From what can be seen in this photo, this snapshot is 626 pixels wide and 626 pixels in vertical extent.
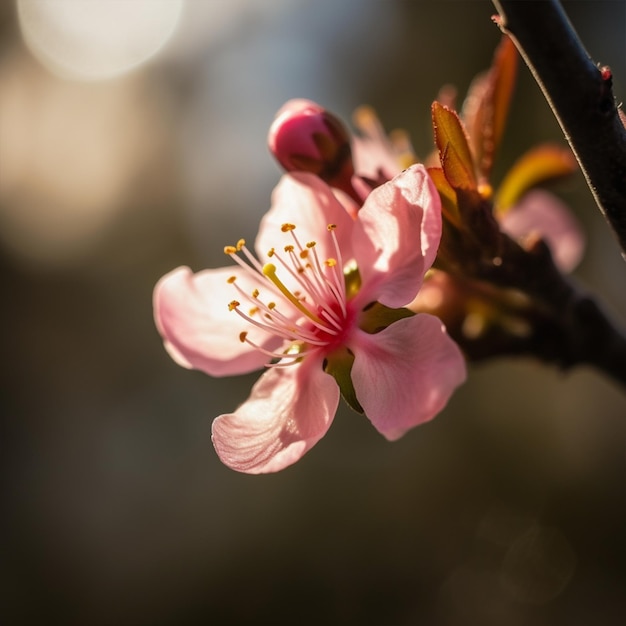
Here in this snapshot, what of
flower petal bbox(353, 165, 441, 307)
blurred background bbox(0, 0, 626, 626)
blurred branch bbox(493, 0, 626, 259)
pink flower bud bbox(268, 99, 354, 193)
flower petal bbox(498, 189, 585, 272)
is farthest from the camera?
blurred background bbox(0, 0, 626, 626)

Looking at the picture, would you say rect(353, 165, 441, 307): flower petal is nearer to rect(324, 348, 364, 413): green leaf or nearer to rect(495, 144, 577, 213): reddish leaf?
rect(324, 348, 364, 413): green leaf

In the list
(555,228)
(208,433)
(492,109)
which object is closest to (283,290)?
(492,109)

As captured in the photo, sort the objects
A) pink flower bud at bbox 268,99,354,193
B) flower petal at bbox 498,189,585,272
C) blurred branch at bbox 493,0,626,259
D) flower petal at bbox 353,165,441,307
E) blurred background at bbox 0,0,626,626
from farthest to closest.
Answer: blurred background at bbox 0,0,626,626, flower petal at bbox 498,189,585,272, pink flower bud at bbox 268,99,354,193, flower petal at bbox 353,165,441,307, blurred branch at bbox 493,0,626,259

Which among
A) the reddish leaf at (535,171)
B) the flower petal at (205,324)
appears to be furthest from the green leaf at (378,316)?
the reddish leaf at (535,171)

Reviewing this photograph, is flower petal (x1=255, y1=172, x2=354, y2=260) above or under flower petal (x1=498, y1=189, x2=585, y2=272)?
above

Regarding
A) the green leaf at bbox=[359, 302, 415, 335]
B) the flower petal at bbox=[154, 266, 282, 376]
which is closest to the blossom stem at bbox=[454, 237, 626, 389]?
the green leaf at bbox=[359, 302, 415, 335]

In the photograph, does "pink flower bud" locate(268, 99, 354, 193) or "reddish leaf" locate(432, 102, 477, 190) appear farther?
"pink flower bud" locate(268, 99, 354, 193)
